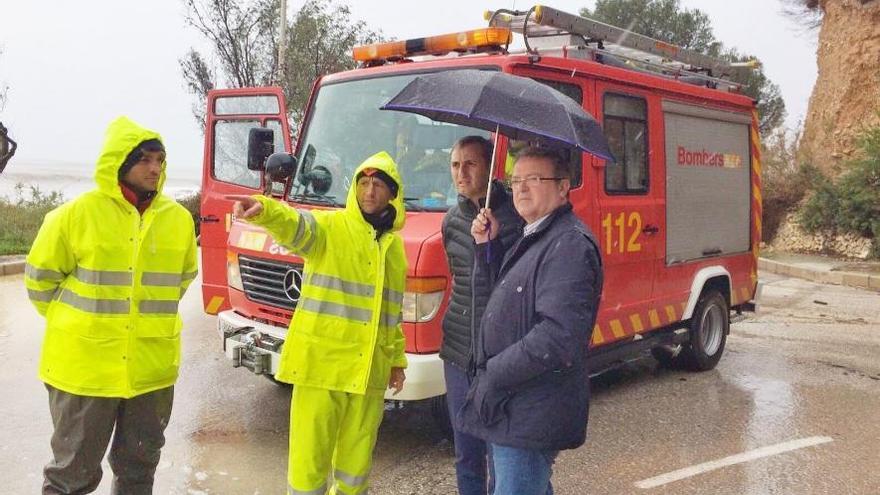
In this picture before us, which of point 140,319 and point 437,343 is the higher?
point 140,319

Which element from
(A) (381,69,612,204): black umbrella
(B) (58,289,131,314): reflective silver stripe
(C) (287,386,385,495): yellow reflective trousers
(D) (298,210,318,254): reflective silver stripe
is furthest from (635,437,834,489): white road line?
(B) (58,289,131,314): reflective silver stripe

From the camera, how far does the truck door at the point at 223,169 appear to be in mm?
6461

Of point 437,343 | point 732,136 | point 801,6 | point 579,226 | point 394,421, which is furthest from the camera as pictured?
point 801,6

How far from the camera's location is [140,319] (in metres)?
3.11

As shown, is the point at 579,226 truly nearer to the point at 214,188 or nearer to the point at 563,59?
the point at 563,59

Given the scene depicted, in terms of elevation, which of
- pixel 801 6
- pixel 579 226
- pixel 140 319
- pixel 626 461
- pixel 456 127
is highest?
pixel 801 6

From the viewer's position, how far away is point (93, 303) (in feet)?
9.83

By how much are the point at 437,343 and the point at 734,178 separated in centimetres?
383

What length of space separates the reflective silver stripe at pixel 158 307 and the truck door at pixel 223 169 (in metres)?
3.11

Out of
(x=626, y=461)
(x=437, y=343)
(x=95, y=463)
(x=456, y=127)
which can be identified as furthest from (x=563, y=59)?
(x=95, y=463)

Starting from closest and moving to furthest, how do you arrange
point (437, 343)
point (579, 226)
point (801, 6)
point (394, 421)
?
1. point (579, 226)
2. point (437, 343)
3. point (394, 421)
4. point (801, 6)

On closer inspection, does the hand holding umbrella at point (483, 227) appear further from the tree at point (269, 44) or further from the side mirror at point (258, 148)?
the tree at point (269, 44)

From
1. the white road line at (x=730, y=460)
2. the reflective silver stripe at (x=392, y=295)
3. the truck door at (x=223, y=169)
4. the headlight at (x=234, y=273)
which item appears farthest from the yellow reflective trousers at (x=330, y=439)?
the truck door at (x=223, y=169)

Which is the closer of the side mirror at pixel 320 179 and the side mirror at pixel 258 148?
the side mirror at pixel 320 179
